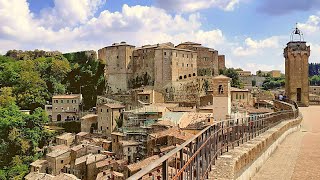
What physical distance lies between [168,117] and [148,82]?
2269 cm

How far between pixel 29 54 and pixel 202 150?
83.9 metres

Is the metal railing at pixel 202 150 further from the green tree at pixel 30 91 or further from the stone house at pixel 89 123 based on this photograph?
the green tree at pixel 30 91

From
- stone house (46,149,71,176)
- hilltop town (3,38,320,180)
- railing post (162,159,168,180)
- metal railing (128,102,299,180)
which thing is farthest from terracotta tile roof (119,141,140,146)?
railing post (162,159,168,180)

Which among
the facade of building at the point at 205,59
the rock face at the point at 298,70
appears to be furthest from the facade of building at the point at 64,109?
the rock face at the point at 298,70

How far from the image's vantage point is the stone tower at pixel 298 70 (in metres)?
45.0

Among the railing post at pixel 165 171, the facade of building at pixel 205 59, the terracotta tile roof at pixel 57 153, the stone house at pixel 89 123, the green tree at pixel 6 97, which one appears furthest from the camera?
the facade of building at pixel 205 59

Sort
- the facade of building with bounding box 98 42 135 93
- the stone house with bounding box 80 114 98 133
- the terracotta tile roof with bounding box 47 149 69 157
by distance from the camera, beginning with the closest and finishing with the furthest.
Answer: the terracotta tile roof with bounding box 47 149 69 157 < the stone house with bounding box 80 114 98 133 < the facade of building with bounding box 98 42 135 93

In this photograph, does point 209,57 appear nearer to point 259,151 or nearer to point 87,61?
point 87,61

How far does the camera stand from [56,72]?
6606cm

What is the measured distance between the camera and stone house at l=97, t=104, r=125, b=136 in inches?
1833

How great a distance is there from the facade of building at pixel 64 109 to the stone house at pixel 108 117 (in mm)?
10284

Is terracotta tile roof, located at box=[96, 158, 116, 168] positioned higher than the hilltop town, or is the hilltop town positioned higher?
the hilltop town

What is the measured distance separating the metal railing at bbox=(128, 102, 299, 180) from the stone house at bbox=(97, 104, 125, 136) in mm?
33494

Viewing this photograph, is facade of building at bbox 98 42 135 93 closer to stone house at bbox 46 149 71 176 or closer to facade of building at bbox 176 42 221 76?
facade of building at bbox 176 42 221 76
